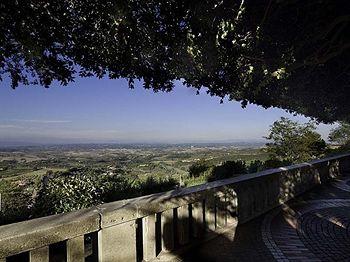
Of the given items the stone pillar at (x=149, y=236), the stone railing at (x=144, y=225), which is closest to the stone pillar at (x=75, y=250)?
the stone railing at (x=144, y=225)

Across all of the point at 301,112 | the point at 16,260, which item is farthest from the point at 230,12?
the point at 301,112

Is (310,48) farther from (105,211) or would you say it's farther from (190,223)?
(105,211)

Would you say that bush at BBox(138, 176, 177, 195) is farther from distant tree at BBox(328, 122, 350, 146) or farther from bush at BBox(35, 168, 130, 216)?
distant tree at BBox(328, 122, 350, 146)

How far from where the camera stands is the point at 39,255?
10.8 ft

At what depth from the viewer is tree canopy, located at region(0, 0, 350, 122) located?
25.4ft

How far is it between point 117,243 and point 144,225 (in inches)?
24.8

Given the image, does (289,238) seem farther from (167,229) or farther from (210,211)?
(167,229)

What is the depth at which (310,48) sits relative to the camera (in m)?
11.6

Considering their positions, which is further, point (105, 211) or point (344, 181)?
point (344, 181)

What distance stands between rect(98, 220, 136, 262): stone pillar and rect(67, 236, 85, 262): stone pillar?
A: 0.85 ft

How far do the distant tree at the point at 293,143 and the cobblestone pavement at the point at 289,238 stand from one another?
18.2 m

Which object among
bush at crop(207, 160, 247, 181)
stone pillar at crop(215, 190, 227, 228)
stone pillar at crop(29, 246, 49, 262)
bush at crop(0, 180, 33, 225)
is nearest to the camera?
stone pillar at crop(29, 246, 49, 262)

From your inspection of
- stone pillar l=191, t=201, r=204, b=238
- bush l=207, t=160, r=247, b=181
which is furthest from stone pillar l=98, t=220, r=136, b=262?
bush l=207, t=160, r=247, b=181

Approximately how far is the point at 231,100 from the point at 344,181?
7.15 m
